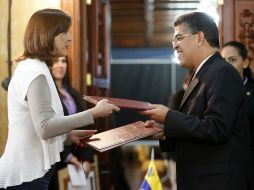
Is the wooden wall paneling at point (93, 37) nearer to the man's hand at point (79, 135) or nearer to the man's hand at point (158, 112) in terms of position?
the man's hand at point (79, 135)

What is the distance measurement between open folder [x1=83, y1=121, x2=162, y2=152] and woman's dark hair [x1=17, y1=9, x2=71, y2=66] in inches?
17.7

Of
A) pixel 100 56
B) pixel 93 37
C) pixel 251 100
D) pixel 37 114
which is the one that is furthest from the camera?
pixel 100 56

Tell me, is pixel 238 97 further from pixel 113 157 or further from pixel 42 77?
pixel 113 157

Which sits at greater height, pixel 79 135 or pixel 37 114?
pixel 37 114

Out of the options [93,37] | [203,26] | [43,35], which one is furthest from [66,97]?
[203,26]

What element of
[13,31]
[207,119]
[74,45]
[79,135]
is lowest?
[79,135]

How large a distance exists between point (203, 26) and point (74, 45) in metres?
2.04

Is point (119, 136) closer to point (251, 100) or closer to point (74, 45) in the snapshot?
point (251, 100)

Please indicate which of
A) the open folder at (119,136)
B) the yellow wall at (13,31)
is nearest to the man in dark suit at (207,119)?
the open folder at (119,136)

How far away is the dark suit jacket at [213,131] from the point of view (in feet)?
7.20

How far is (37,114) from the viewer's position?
2.15 metres

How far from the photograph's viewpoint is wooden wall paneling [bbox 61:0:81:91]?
4.18m

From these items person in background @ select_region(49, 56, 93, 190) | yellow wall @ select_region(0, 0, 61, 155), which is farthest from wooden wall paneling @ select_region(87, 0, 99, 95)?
yellow wall @ select_region(0, 0, 61, 155)

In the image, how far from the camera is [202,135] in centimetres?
220
